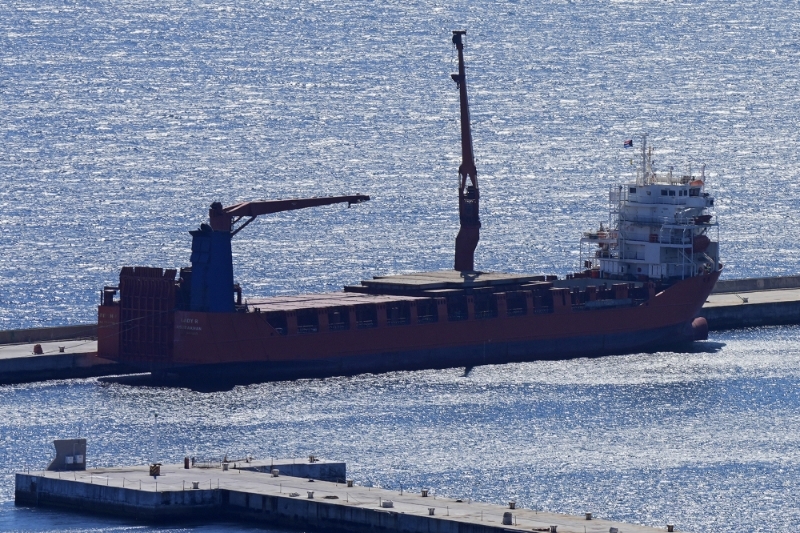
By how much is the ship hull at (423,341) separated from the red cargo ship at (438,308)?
37 mm

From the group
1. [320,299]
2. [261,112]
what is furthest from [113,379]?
[261,112]

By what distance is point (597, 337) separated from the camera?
281 feet

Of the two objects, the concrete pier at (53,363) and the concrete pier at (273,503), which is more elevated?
the concrete pier at (53,363)

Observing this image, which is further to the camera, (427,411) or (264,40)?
(264,40)

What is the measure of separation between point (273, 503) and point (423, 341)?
88.0 ft

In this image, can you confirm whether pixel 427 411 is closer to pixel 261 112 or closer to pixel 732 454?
pixel 732 454

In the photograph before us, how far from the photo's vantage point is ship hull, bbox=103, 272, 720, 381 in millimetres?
76688

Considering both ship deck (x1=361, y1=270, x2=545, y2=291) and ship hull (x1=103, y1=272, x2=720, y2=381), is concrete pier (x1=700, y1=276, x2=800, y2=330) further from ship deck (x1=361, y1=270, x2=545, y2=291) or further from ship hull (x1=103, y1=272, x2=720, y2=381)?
ship deck (x1=361, y1=270, x2=545, y2=291)

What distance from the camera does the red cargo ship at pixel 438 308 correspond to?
7700 centimetres

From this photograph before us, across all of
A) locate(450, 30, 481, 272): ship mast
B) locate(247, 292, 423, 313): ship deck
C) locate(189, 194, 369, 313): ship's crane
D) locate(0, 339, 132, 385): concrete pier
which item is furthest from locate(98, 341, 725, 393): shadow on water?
locate(450, 30, 481, 272): ship mast

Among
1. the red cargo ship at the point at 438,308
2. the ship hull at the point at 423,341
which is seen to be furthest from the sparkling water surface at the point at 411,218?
the red cargo ship at the point at 438,308

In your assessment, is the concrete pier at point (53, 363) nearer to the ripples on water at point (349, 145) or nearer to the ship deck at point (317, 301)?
the ship deck at point (317, 301)

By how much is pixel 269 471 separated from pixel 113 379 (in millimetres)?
19295

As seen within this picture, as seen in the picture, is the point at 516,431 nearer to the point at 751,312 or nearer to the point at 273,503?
the point at 273,503
